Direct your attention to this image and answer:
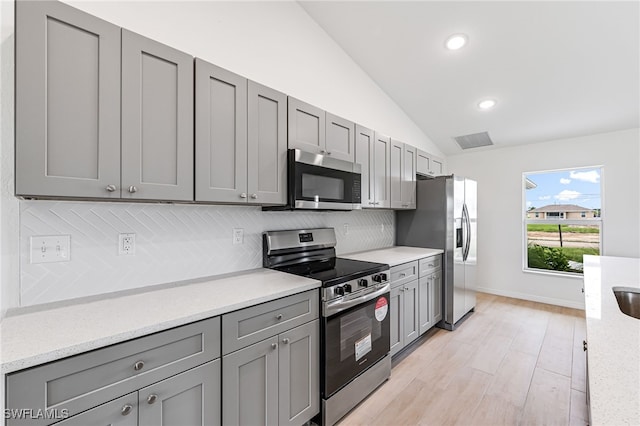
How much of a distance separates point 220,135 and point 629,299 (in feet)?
9.33

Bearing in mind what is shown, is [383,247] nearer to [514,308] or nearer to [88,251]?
[514,308]

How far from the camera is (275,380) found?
1.55 m

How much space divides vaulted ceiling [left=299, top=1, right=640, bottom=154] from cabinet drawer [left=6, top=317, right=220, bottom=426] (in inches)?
115

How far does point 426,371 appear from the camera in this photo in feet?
8.19

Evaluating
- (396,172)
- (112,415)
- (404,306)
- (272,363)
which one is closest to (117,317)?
(112,415)

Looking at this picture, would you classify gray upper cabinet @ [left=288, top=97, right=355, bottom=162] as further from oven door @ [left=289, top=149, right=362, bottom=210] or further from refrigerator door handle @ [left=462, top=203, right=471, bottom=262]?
refrigerator door handle @ [left=462, top=203, right=471, bottom=262]

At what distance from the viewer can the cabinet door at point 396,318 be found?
2.56m

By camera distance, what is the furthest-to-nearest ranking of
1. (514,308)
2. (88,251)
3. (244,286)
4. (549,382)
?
(514,308)
(549,382)
(244,286)
(88,251)

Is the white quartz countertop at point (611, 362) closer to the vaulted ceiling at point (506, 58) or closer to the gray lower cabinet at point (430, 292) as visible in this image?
the gray lower cabinet at point (430, 292)

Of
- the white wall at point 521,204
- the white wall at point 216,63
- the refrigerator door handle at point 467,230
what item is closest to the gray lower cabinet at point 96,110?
the white wall at point 216,63

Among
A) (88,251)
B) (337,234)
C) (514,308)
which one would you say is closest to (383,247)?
(337,234)

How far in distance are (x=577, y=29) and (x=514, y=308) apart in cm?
343

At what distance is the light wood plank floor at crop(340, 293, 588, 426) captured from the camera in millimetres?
1951

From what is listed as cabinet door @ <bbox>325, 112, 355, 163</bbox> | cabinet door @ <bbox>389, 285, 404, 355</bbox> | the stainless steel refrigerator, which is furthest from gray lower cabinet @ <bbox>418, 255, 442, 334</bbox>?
cabinet door @ <bbox>325, 112, 355, 163</bbox>
